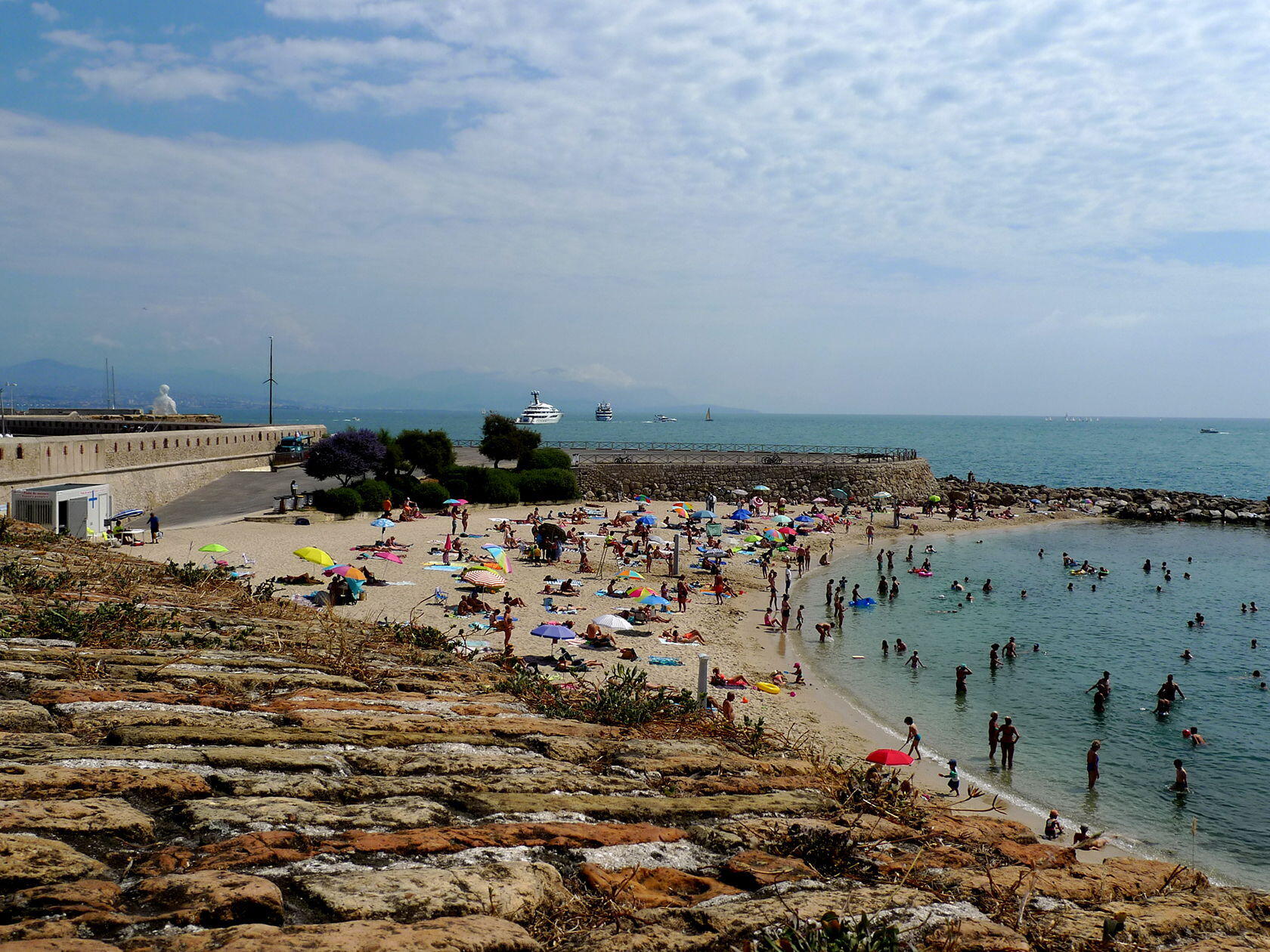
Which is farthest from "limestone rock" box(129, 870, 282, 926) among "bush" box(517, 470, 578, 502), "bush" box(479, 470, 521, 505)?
"bush" box(517, 470, 578, 502)

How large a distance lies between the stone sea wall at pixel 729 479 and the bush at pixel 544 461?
160 cm

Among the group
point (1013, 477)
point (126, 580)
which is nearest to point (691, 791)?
point (126, 580)

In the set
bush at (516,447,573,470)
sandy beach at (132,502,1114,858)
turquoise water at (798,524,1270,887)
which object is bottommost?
turquoise water at (798,524,1270,887)

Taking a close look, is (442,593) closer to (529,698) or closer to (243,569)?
(243,569)

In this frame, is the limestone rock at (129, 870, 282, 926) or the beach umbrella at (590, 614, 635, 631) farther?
the beach umbrella at (590, 614, 635, 631)

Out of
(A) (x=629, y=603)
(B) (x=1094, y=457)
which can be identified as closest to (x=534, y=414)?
(B) (x=1094, y=457)

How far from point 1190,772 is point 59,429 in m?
51.3

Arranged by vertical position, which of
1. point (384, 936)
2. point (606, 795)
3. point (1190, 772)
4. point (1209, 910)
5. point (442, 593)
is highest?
point (384, 936)

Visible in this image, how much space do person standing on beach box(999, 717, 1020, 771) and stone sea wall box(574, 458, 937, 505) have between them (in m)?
34.8

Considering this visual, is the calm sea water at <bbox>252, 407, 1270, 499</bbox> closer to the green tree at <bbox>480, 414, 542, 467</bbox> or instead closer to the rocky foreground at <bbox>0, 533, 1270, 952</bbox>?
the green tree at <bbox>480, 414, 542, 467</bbox>

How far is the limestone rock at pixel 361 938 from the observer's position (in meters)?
2.09

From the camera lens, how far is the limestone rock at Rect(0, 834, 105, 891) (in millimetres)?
2307

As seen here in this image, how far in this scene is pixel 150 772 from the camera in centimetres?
315

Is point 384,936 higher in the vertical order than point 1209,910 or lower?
higher
